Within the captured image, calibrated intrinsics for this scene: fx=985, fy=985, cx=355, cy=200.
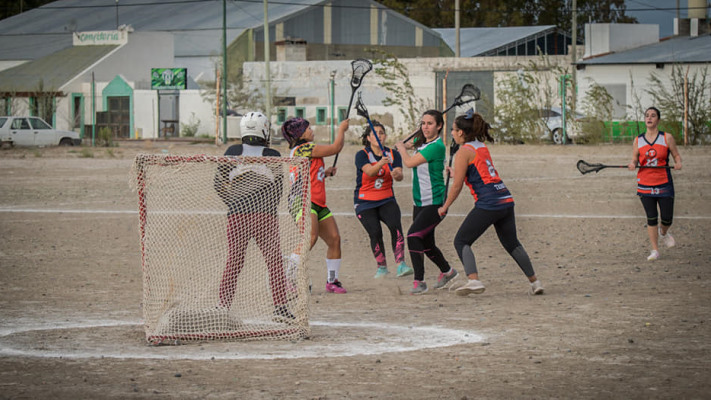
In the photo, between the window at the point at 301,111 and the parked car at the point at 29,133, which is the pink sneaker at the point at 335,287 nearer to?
the parked car at the point at 29,133

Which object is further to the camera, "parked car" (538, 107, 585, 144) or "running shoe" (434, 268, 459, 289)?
"parked car" (538, 107, 585, 144)

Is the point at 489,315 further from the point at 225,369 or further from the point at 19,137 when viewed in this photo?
the point at 19,137

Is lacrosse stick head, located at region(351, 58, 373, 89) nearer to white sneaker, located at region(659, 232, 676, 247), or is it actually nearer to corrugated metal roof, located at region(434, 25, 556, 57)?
white sneaker, located at region(659, 232, 676, 247)

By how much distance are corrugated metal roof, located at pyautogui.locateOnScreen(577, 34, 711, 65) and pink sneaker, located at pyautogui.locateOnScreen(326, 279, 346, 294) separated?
28.5 m

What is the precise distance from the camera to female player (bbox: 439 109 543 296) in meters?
8.80

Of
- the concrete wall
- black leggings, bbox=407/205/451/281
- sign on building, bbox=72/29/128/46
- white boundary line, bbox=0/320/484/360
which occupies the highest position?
sign on building, bbox=72/29/128/46

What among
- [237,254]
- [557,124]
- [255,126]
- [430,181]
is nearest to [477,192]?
[430,181]

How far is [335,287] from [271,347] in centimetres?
247

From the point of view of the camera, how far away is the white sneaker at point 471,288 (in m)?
8.88

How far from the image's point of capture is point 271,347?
7.04 meters

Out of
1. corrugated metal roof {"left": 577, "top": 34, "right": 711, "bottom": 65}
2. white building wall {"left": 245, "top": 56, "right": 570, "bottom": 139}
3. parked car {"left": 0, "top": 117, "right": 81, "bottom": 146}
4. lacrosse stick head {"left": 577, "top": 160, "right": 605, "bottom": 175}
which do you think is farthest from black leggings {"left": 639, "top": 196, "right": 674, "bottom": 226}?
parked car {"left": 0, "top": 117, "right": 81, "bottom": 146}

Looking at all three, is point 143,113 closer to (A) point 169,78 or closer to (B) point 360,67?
(A) point 169,78

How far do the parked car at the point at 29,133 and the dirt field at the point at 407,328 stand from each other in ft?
82.4

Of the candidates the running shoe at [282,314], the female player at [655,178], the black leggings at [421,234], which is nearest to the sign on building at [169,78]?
the female player at [655,178]
